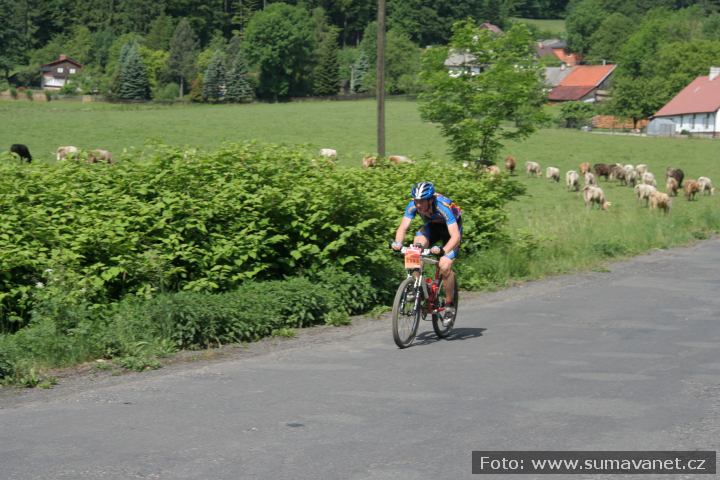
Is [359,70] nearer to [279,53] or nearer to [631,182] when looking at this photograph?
[279,53]

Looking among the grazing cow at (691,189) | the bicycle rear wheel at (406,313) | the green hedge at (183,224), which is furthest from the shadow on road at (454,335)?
the grazing cow at (691,189)

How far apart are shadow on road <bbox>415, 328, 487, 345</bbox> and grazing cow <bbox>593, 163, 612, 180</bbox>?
40.0 metres

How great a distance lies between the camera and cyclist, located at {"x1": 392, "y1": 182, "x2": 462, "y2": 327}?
37.1 feet

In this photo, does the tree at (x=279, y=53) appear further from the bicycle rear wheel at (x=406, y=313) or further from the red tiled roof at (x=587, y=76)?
the bicycle rear wheel at (x=406, y=313)

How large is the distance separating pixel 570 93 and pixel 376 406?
149 meters

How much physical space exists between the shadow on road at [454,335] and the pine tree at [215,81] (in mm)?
104394

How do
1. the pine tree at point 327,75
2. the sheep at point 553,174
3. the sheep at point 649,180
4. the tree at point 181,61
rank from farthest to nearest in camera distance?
the tree at point 181,61
the pine tree at point 327,75
the sheep at point 553,174
the sheep at point 649,180

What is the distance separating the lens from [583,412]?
27.0ft

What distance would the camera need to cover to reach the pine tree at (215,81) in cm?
11556

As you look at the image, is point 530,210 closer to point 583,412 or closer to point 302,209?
point 302,209

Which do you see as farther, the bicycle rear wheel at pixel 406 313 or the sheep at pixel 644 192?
the sheep at pixel 644 192

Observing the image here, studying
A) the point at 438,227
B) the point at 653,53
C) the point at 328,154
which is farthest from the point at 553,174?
the point at 653,53

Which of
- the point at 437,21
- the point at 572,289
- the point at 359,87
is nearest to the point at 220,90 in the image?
the point at 359,87

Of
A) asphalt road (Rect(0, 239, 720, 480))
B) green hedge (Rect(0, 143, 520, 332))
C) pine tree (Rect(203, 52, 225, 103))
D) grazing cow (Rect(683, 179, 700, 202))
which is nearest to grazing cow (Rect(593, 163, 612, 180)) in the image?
grazing cow (Rect(683, 179, 700, 202))
